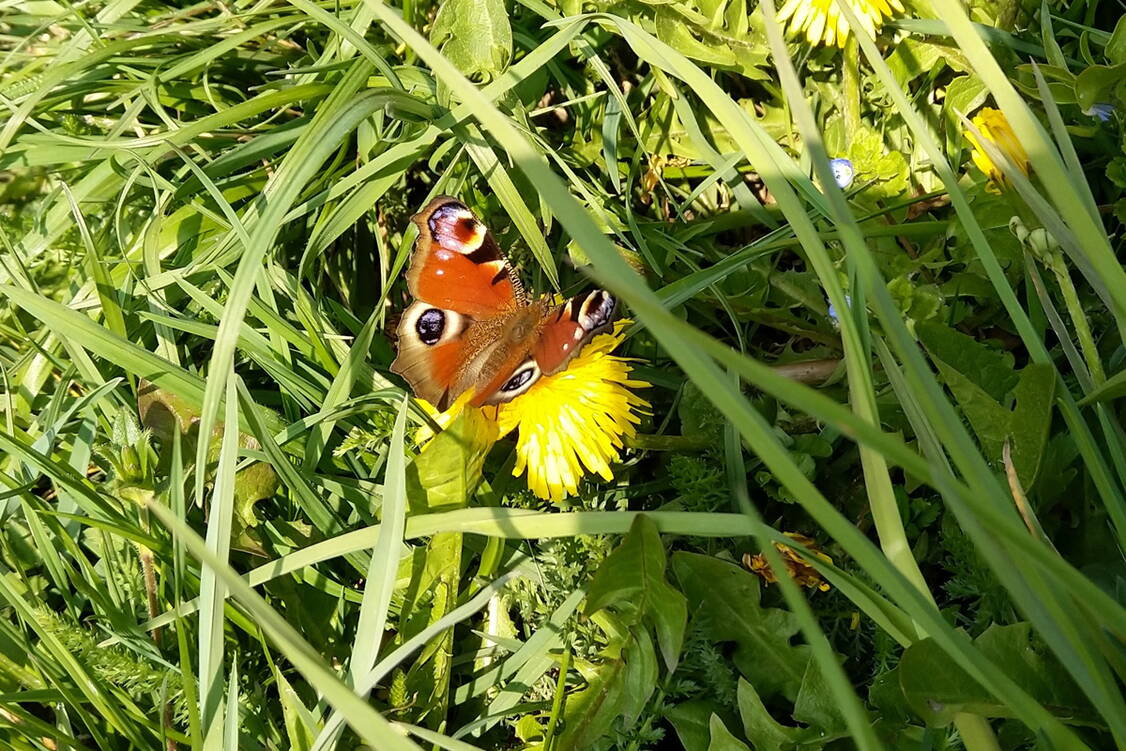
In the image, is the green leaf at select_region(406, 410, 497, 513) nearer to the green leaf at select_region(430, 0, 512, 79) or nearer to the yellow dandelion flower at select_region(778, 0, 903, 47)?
the green leaf at select_region(430, 0, 512, 79)

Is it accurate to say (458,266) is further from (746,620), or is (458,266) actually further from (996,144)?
(996,144)

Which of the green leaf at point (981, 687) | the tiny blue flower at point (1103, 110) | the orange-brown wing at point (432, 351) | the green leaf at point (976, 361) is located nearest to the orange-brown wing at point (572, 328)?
the orange-brown wing at point (432, 351)

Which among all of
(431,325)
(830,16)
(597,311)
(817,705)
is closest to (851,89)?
(830,16)

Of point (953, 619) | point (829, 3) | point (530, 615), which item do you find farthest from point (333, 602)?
point (829, 3)

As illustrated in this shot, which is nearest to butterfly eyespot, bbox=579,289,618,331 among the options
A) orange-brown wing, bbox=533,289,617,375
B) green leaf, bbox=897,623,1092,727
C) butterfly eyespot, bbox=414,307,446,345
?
orange-brown wing, bbox=533,289,617,375

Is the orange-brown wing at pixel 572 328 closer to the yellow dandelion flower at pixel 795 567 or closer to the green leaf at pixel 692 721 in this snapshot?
the yellow dandelion flower at pixel 795 567
